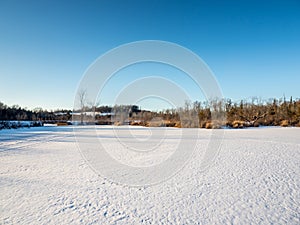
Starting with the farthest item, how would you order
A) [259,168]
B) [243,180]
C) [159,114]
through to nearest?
[159,114] < [259,168] < [243,180]

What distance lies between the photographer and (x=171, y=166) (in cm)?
486

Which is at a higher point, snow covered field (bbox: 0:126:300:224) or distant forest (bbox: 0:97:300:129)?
distant forest (bbox: 0:97:300:129)

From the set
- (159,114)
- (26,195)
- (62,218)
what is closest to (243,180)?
(62,218)

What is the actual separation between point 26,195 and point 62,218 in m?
1.06

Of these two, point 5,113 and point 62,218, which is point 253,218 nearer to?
point 62,218

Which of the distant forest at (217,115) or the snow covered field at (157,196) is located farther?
the distant forest at (217,115)

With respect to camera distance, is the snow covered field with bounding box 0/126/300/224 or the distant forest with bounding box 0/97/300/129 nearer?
the snow covered field with bounding box 0/126/300/224

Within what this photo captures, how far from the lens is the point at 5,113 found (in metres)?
31.9

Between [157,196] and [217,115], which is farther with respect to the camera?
[217,115]

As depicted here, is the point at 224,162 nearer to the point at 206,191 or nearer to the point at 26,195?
the point at 206,191

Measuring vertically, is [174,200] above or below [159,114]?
below

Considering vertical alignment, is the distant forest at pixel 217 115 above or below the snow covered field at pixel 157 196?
above

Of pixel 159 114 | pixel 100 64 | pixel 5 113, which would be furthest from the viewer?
pixel 5 113

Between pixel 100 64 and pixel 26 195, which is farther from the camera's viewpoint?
pixel 100 64
